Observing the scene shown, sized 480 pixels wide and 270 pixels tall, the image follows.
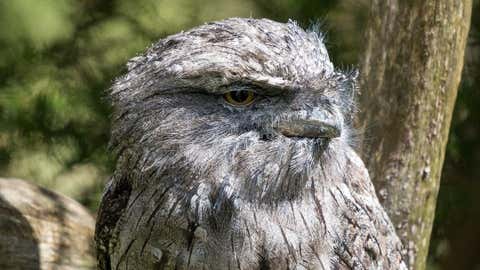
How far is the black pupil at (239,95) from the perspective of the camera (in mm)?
2882

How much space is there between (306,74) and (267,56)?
143 mm

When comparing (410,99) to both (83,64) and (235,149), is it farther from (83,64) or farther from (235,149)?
(83,64)

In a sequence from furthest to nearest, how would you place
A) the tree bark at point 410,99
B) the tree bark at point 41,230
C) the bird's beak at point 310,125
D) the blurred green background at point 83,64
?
the blurred green background at point 83,64 → the tree bark at point 41,230 → the tree bark at point 410,99 → the bird's beak at point 310,125

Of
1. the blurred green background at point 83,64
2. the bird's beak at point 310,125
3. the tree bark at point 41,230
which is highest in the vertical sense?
the blurred green background at point 83,64

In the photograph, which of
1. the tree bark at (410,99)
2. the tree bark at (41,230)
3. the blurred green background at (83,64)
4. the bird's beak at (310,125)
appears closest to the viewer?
the bird's beak at (310,125)

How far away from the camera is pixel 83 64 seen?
513 cm

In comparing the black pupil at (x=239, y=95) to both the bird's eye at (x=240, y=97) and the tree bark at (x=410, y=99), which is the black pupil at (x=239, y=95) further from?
the tree bark at (x=410, y=99)

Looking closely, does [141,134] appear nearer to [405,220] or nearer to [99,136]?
[405,220]

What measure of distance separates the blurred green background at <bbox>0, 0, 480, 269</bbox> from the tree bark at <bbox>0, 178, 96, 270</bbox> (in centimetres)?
56

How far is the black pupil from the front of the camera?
288 centimetres

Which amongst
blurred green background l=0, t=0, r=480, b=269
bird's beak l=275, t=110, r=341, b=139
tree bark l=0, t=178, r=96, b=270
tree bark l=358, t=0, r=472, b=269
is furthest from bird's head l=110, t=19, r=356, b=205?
blurred green background l=0, t=0, r=480, b=269

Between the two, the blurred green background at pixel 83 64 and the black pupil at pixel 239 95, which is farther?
the blurred green background at pixel 83 64

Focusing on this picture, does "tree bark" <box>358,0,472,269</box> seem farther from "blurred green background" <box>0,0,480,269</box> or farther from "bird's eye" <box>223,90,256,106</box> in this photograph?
"bird's eye" <box>223,90,256,106</box>

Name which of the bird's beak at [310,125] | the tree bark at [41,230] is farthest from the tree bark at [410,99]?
the tree bark at [41,230]
